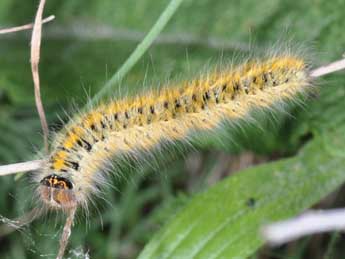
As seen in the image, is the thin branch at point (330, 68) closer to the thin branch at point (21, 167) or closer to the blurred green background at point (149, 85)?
the blurred green background at point (149, 85)

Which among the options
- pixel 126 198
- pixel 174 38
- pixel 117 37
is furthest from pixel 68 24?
pixel 126 198

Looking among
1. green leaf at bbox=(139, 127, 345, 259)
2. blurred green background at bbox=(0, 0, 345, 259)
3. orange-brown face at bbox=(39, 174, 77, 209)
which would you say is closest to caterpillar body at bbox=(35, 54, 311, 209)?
orange-brown face at bbox=(39, 174, 77, 209)

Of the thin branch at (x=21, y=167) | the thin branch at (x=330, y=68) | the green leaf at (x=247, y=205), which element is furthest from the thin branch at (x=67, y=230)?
the thin branch at (x=330, y=68)

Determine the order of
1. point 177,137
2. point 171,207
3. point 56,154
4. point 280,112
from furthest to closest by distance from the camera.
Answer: point 171,207, point 280,112, point 177,137, point 56,154

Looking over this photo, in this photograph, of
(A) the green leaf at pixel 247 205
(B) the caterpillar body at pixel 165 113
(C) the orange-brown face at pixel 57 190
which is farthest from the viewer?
(A) the green leaf at pixel 247 205

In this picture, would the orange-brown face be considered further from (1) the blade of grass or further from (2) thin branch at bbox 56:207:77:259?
(1) the blade of grass

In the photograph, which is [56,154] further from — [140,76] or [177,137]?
[140,76]
